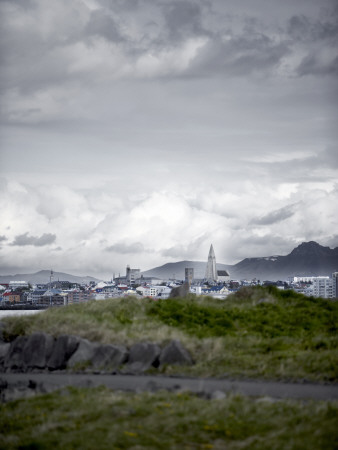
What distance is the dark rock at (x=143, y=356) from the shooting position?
51.1ft

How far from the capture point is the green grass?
838 cm

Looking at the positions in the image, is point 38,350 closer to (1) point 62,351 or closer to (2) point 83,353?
(1) point 62,351

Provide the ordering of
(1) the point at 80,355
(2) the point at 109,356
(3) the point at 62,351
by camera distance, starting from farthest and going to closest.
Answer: (3) the point at 62,351 < (1) the point at 80,355 < (2) the point at 109,356

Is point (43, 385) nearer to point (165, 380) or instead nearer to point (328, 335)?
point (165, 380)

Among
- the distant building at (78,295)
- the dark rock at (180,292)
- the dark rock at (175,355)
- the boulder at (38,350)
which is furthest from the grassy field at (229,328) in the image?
the distant building at (78,295)

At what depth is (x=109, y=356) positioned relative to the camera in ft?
53.1

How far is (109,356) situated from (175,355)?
1934 millimetres

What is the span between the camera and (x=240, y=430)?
898 centimetres

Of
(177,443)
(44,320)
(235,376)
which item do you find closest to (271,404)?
(177,443)

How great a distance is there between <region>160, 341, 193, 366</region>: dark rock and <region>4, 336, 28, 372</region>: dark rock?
4514mm

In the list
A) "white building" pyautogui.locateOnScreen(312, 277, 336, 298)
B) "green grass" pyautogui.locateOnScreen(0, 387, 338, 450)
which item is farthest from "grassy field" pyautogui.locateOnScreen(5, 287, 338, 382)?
"white building" pyautogui.locateOnScreen(312, 277, 336, 298)

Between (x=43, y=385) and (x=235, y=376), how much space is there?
474cm

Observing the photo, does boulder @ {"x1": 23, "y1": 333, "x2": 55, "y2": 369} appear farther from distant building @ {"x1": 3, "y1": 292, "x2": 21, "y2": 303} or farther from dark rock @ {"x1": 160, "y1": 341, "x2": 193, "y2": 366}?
distant building @ {"x1": 3, "y1": 292, "x2": 21, "y2": 303}

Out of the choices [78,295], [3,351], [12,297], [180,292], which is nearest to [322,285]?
[78,295]
